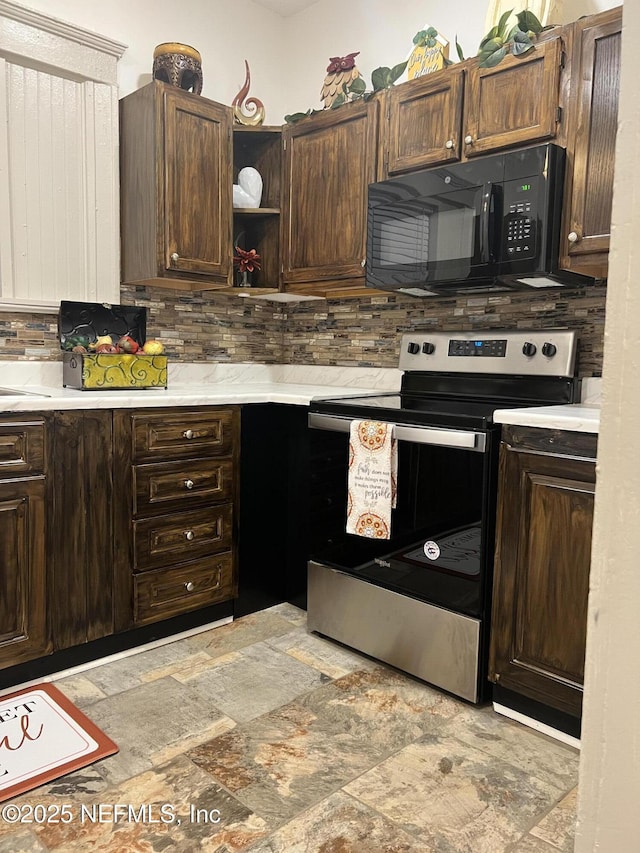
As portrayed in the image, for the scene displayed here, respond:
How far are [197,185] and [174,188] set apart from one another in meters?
0.12

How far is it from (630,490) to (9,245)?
102 inches

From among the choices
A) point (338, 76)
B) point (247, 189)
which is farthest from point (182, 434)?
point (338, 76)

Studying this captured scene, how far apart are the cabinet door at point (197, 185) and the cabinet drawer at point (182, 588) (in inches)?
47.2

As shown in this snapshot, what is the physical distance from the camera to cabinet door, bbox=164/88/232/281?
2.65 metres

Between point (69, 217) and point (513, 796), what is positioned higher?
point (69, 217)

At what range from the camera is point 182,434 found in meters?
2.37

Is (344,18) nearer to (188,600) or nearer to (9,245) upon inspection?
(9,245)

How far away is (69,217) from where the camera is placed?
8.75ft

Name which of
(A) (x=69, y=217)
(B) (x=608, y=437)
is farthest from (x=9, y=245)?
(B) (x=608, y=437)

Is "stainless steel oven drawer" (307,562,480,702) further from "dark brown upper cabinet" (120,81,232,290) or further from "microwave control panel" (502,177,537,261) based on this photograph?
"dark brown upper cabinet" (120,81,232,290)

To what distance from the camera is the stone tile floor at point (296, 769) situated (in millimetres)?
1457

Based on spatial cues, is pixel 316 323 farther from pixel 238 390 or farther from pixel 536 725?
pixel 536 725

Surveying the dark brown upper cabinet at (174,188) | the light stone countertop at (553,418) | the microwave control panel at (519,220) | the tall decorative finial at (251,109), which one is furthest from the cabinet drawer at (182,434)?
the tall decorative finial at (251,109)

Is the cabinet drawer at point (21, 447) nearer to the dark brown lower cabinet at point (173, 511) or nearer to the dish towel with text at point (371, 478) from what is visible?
the dark brown lower cabinet at point (173, 511)
